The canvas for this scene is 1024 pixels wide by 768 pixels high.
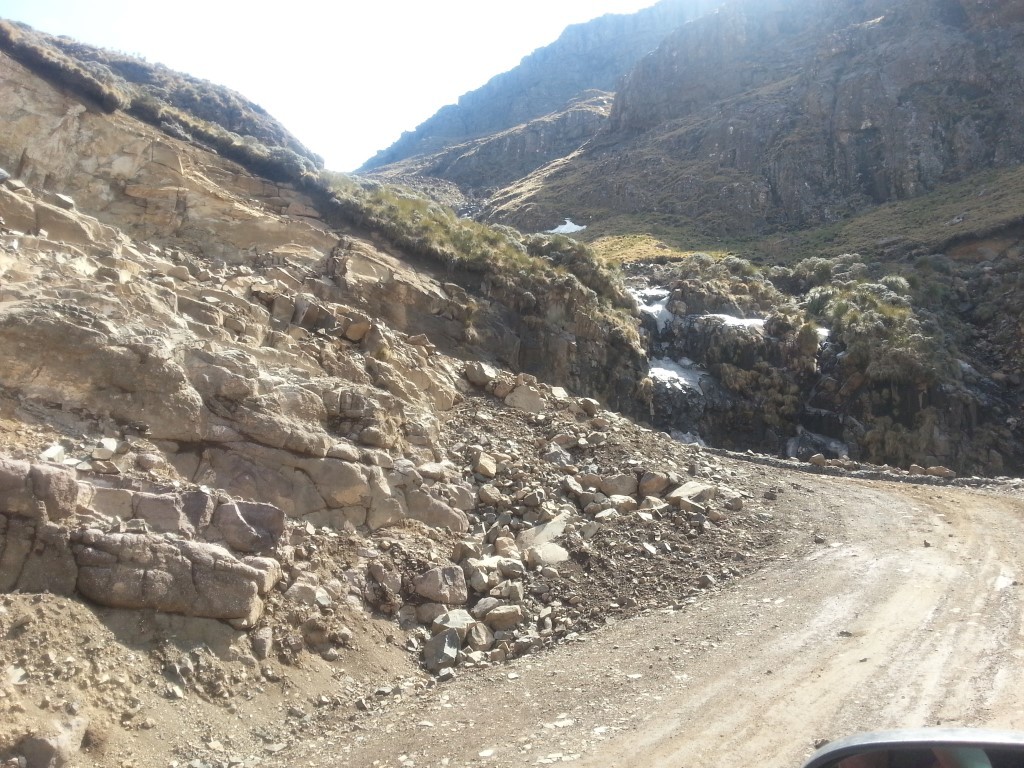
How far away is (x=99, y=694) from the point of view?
14.9ft

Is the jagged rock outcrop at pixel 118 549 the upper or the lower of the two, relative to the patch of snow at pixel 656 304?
lower

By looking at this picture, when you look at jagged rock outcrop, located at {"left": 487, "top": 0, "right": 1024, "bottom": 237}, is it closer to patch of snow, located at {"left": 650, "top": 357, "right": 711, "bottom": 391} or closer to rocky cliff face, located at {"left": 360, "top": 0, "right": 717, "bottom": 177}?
patch of snow, located at {"left": 650, "top": 357, "right": 711, "bottom": 391}

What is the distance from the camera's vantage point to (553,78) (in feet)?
541

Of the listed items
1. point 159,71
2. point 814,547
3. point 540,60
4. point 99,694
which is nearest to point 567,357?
point 814,547

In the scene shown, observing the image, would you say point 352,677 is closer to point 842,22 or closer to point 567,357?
point 567,357

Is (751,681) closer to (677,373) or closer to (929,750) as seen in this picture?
(929,750)

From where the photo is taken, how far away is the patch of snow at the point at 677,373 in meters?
23.9

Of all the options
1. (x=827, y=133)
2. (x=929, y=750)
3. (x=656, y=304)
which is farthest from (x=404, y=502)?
(x=827, y=133)

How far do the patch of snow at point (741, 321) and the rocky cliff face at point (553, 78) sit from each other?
131255 mm

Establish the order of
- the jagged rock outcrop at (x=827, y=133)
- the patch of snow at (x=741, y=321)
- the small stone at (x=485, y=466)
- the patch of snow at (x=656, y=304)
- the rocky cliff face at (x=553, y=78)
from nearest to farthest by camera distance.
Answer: the small stone at (x=485, y=466)
the patch of snow at (x=741, y=321)
the patch of snow at (x=656, y=304)
the jagged rock outcrop at (x=827, y=133)
the rocky cliff face at (x=553, y=78)

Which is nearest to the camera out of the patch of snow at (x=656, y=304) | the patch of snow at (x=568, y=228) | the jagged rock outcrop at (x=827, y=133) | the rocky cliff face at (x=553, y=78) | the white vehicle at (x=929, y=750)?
the white vehicle at (x=929, y=750)

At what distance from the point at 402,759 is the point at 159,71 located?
99.9 meters

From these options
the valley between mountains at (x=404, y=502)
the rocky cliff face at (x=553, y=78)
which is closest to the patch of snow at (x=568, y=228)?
the valley between mountains at (x=404, y=502)

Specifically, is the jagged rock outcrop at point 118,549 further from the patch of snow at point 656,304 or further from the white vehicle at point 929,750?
the patch of snow at point 656,304
